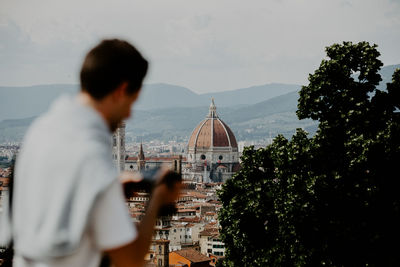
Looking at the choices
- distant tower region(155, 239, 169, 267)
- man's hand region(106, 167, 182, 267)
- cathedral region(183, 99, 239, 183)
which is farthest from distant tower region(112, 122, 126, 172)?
man's hand region(106, 167, 182, 267)

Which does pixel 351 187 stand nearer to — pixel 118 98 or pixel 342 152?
pixel 342 152

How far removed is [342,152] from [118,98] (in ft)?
34.6

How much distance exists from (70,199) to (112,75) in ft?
1.25

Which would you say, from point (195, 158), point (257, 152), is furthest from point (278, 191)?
point (195, 158)

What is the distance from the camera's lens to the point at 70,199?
4.99 ft

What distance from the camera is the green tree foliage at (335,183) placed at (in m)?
11.0

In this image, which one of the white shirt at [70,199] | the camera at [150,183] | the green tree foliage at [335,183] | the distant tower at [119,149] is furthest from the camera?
the distant tower at [119,149]

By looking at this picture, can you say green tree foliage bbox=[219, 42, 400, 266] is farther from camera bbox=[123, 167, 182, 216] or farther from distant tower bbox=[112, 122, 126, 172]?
distant tower bbox=[112, 122, 126, 172]

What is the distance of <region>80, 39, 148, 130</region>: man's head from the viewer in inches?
66.7

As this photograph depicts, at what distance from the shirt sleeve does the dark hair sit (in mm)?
311

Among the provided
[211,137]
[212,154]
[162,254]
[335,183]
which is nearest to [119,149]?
[212,154]

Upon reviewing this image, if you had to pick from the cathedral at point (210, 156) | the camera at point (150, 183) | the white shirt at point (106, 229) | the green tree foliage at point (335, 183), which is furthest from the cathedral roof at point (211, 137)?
the white shirt at point (106, 229)

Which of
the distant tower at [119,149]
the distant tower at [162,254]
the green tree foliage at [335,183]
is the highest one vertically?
the green tree foliage at [335,183]

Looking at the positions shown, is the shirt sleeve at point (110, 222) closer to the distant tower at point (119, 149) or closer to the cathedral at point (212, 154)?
the distant tower at point (119, 149)
